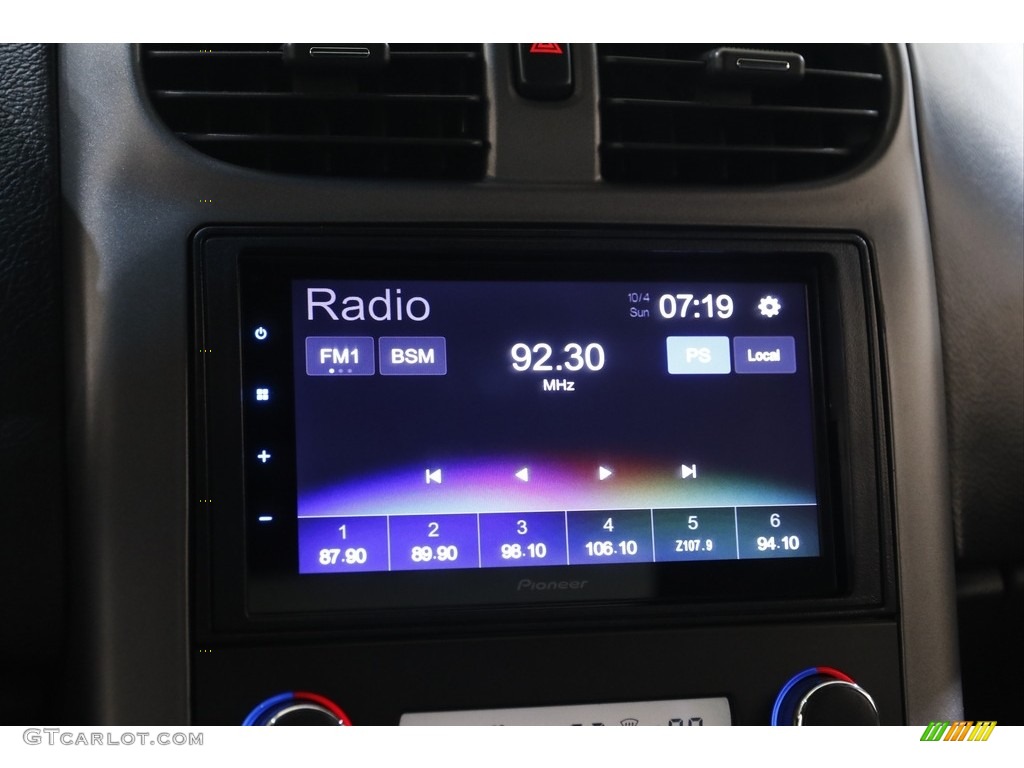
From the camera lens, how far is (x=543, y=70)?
1.05 metres

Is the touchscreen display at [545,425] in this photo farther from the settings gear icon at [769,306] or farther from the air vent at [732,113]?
the air vent at [732,113]

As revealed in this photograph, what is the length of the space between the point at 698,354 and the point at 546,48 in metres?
0.32

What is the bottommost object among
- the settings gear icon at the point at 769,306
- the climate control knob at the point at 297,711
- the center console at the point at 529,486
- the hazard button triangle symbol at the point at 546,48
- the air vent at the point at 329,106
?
the climate control knob at the point at 297,711

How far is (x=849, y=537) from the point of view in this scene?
1.04 meters

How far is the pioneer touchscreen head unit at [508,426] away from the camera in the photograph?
96 cm

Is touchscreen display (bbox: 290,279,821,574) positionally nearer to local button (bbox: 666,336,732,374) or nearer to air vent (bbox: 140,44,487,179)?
local button (bbox: 666,336,732,374)

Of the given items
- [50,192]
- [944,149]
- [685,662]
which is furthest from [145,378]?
[944,149]

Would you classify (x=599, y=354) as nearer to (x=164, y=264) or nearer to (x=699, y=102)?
(x=699, y=102)

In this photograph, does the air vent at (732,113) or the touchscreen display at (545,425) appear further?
the air vent at (732,113)

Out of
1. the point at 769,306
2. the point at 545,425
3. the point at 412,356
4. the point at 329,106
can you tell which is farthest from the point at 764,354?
the point at 329,106

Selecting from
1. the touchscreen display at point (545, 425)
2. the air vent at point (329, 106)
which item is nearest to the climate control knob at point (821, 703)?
the touchscreen display at point (545, 425)

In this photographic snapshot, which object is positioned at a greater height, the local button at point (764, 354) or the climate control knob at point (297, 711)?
the local button at point (764, 354)
